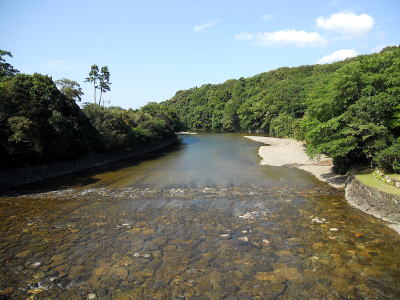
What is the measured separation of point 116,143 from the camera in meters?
42.9

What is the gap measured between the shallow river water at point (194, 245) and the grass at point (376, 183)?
1.96 metres

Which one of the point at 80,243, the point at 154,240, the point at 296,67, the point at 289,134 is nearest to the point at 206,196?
the point at 154,240

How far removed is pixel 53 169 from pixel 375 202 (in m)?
30.6

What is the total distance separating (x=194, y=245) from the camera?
555 inches

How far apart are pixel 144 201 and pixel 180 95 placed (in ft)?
550

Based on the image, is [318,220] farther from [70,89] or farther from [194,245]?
[70,89]

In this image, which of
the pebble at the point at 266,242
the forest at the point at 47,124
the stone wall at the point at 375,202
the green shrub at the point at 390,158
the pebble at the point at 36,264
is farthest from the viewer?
the forest at the point at 47,124

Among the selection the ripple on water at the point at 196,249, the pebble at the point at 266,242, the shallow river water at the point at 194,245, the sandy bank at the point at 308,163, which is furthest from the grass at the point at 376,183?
the pebble at the point at 266,242

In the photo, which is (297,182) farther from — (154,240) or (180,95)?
(180,95)

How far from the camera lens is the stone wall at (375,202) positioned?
16.2m

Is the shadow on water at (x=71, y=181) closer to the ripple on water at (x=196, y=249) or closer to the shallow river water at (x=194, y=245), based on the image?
the shallow river water at (x=194, y=245)

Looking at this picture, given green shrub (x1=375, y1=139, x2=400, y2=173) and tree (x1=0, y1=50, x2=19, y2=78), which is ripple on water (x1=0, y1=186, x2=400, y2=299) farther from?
tree (x1=0, y1=50, x2=19, y2=78)

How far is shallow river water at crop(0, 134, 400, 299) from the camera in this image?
10711mm

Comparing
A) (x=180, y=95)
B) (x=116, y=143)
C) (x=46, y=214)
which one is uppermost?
(x=180, y=95)
